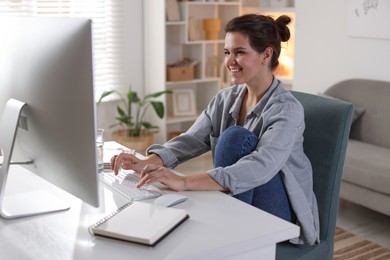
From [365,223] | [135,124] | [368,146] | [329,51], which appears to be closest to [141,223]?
[365,223]

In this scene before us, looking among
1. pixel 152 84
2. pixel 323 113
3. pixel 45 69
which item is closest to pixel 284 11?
pixel 152 84

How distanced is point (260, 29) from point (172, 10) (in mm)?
3213

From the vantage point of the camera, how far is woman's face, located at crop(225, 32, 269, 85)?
2125mm

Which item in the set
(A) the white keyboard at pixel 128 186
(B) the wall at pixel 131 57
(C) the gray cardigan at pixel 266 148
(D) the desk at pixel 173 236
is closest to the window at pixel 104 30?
(B) the wall at pixel 131 57

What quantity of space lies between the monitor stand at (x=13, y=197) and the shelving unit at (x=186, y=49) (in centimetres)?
350

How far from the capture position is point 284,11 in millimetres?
5227

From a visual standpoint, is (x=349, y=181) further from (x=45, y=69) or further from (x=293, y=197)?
(x=45, y=69)

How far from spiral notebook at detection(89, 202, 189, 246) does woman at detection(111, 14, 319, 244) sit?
218mm

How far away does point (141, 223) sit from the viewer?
4.92 feet

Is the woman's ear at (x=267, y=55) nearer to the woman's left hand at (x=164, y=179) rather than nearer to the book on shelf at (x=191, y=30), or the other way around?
the woman's left hand at (x=164, y=179)

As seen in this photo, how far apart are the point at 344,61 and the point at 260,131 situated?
270cm

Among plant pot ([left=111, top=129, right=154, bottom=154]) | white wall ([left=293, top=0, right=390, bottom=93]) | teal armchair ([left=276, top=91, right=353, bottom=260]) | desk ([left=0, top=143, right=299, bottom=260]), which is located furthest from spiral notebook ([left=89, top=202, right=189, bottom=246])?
plant pot ([left=111, top=129, right=154, bottom=154])

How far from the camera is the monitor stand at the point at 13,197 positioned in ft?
5.29

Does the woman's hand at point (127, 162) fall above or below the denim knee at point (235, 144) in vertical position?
below
